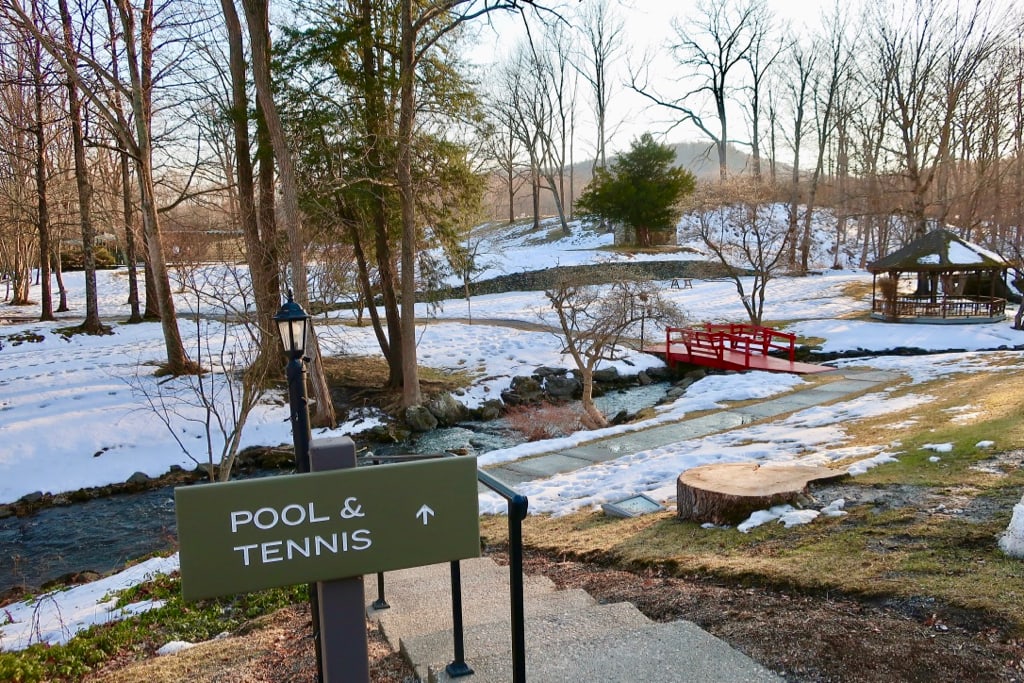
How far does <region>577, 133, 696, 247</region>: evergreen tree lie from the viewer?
3509cm

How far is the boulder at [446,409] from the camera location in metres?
16.8

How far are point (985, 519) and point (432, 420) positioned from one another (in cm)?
1306

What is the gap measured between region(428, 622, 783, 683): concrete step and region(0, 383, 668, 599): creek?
303 inches

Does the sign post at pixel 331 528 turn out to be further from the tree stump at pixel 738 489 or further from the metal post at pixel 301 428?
the tree stump at pixel 738 489

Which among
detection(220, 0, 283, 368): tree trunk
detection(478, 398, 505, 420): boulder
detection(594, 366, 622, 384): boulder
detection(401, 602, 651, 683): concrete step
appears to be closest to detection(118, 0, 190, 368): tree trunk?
detection(220, 0, 283, 368): tree trunk

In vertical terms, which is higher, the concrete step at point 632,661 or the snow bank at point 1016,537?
the snow bank at point 1016,537

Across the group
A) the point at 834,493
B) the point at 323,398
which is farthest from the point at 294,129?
the point at 834,493

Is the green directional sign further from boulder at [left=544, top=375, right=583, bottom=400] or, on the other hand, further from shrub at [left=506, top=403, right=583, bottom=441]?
boulder at [left=544, top=375, right=583, bottom=400]

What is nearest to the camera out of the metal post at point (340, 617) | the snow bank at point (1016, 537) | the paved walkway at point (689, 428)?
the metal post at point (340, 617)

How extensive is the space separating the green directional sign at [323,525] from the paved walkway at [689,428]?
6390 millimetres

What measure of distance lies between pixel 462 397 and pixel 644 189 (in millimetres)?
20693

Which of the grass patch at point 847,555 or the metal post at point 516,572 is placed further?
the grass patch at point 847,555

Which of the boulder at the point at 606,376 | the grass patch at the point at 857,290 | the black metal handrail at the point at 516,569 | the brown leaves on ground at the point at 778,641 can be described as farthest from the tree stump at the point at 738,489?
the grass patch at the point at 857,290

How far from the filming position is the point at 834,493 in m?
5.57
